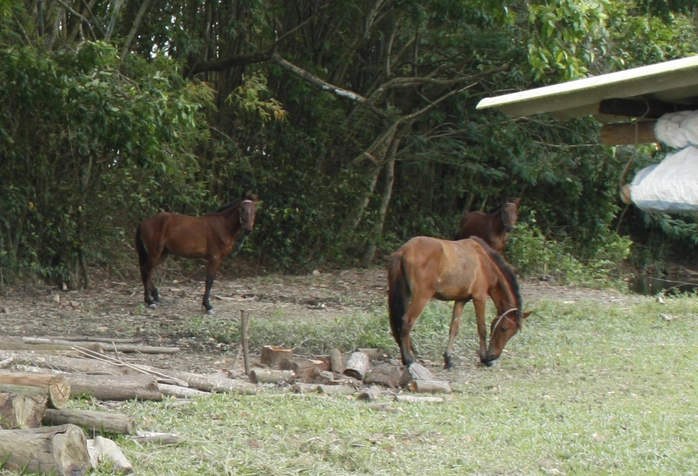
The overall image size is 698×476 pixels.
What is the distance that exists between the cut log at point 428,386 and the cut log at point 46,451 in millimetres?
3810

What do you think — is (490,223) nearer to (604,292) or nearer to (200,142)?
(604,292)

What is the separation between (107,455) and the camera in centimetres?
478

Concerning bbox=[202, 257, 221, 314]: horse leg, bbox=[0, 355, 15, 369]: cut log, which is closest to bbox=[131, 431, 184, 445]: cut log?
bbox=[0, 355, 15, 369]: cut log

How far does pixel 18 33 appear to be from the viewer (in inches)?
495

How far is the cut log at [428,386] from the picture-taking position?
→ 7828 millimetres

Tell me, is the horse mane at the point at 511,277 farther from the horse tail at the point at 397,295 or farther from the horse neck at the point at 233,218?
the horse neck at the point at 233,218

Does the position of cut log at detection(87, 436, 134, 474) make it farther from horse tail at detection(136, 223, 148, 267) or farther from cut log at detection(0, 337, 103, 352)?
horse tail at detection(136, 223, 148, 267)

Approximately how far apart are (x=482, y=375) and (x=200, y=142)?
981 centimetres

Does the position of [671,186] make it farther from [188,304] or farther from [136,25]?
[136,25]

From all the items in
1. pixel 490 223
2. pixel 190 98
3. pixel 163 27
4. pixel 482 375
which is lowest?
pixel 482 375

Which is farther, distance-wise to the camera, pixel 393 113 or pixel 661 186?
pixel 393 113

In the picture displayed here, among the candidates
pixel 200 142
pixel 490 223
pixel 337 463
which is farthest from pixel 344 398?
pixel 200 142

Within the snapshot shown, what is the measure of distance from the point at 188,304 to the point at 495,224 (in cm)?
596

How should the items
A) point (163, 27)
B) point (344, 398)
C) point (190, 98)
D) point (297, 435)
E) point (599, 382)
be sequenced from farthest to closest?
1. point (163, 27)
2. point (190, 98)
3. point (599, 382)
4. point (344, 398)
5. point (297, 435)
